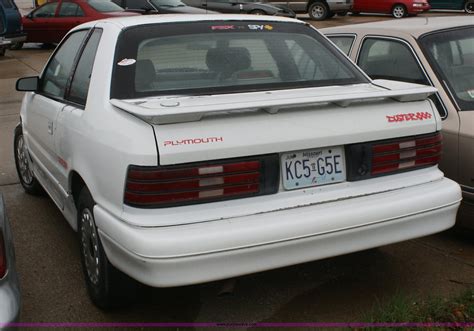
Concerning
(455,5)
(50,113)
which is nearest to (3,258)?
(50,113)

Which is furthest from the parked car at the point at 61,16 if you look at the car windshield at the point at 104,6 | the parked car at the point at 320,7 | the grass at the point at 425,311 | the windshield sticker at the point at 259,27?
the grass at the point at 425,311

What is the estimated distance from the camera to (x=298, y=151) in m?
2.85

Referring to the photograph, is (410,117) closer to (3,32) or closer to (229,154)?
(229,154)

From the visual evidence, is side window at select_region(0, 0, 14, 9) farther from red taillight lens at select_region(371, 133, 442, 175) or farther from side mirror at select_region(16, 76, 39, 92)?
red taillight lens at select_region(371, 133, 442, 175)

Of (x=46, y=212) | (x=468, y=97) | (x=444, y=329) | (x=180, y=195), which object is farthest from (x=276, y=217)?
(x=46, y=212)

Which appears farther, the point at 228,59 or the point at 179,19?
the point at 179,19

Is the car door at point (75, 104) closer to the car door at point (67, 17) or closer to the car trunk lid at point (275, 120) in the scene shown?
the car trunk lid at point (275, 120)

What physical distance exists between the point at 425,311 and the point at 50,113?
8.66 ft

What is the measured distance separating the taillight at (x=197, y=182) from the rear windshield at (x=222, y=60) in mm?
582

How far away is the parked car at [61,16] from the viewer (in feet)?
51.3

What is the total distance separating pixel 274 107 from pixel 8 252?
134 centimetres

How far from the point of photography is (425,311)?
299cm

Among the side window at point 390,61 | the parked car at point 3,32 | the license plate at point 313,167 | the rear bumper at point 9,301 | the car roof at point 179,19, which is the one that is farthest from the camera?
the parked car at point 3,32

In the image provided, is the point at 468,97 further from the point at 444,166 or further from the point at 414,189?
the point at 414,189
